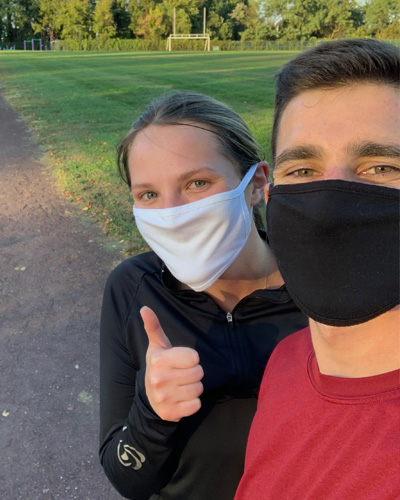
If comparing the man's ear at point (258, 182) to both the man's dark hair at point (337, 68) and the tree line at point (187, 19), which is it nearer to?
the man's dark hair at point (337, 68)

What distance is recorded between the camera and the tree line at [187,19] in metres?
67.6

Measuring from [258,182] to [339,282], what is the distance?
1.06 meters

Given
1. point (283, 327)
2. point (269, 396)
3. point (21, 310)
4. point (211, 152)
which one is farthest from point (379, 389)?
point (21, 310)

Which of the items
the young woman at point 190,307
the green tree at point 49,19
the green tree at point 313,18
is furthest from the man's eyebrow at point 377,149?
the green tree at point 49,19

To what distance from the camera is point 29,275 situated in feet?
15.7

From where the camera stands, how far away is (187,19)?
71438mm

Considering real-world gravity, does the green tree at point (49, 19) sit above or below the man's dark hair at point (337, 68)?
above

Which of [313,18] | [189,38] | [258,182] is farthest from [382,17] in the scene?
[258,182]

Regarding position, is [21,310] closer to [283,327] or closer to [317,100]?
[283,327]

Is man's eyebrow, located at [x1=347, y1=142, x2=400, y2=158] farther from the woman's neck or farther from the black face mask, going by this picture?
the woman's neck

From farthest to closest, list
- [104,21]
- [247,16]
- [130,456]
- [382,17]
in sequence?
[247,16] < [104,21] < [382,17] < [130,456]

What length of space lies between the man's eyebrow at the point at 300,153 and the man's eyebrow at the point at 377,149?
0.33ft

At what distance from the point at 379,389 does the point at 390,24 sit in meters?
75.4

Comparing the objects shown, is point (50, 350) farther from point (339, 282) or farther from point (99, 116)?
point (99, 116)
